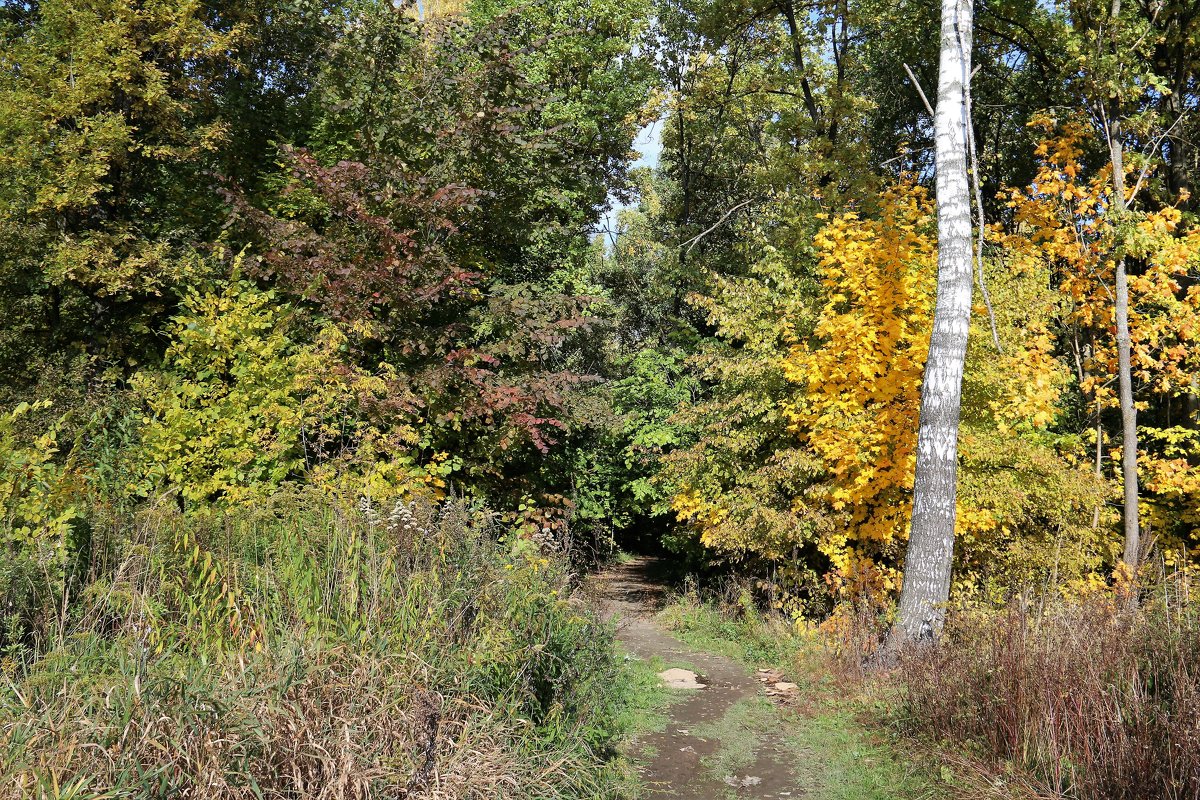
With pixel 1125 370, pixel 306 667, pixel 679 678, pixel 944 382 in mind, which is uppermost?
pixel 1125 370

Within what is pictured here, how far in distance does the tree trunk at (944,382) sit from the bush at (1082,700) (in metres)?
1.41

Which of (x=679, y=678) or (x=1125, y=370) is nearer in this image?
(x=679, y=678)

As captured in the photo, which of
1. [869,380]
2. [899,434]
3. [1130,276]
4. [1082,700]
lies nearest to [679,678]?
[899,434]

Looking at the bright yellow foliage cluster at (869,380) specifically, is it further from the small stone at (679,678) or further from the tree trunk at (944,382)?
the small stone at (679,678)

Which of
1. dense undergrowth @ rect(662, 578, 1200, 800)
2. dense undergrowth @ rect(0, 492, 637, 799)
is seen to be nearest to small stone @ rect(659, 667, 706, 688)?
dense undergrowth @ rect(662, 578, 1200, 800)

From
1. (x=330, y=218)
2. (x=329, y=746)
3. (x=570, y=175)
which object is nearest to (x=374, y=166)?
(x=330, y=218)

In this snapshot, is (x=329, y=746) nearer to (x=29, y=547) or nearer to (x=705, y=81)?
(x=29, y=547)

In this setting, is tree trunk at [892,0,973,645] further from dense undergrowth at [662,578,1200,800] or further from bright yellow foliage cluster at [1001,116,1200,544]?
bright yellow foliage cluster at [1001,116,1200,544]

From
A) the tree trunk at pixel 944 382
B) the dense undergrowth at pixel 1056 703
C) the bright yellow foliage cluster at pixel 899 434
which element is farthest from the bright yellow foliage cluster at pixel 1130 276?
the dense undergrowth at pixel 1056 703

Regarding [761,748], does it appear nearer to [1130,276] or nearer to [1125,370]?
[1125,370]

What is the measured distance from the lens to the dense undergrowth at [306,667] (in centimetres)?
274

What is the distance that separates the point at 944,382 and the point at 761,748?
3.70m

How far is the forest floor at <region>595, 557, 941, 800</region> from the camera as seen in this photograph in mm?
4895

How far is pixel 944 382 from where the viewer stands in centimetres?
714
